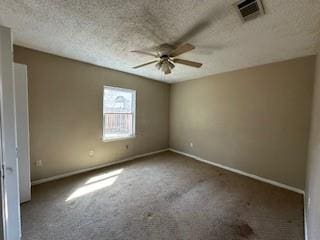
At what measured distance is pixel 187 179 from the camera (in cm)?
306

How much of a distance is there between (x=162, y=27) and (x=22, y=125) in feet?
7.76

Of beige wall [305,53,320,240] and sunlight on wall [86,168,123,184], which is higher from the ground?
beige wall [305,53,320,240]

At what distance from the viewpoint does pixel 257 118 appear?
10.2ft

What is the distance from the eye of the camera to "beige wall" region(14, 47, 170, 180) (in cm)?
266

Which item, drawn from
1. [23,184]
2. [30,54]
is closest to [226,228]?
[23,184]

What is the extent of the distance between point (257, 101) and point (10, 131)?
3886 mm

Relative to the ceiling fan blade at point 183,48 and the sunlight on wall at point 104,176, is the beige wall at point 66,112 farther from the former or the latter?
the ceiling fan blade at point 183,48

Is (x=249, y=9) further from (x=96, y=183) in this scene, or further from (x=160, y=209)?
(x=96, y=183)

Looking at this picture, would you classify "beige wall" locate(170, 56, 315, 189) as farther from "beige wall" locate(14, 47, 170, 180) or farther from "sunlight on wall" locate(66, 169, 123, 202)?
"sunlight on wall" locate(66, 169, 123, 202)

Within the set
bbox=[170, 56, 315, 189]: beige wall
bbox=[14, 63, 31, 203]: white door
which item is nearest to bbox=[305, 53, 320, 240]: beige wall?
bbox=[170, 56, 315, 189]: beige wall

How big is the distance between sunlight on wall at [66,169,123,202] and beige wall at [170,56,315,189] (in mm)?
2424

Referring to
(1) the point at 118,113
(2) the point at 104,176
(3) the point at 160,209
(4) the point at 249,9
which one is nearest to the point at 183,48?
(4) the point at 249,9

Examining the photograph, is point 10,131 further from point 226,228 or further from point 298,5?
point 298,5

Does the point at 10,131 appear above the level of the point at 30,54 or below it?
below
